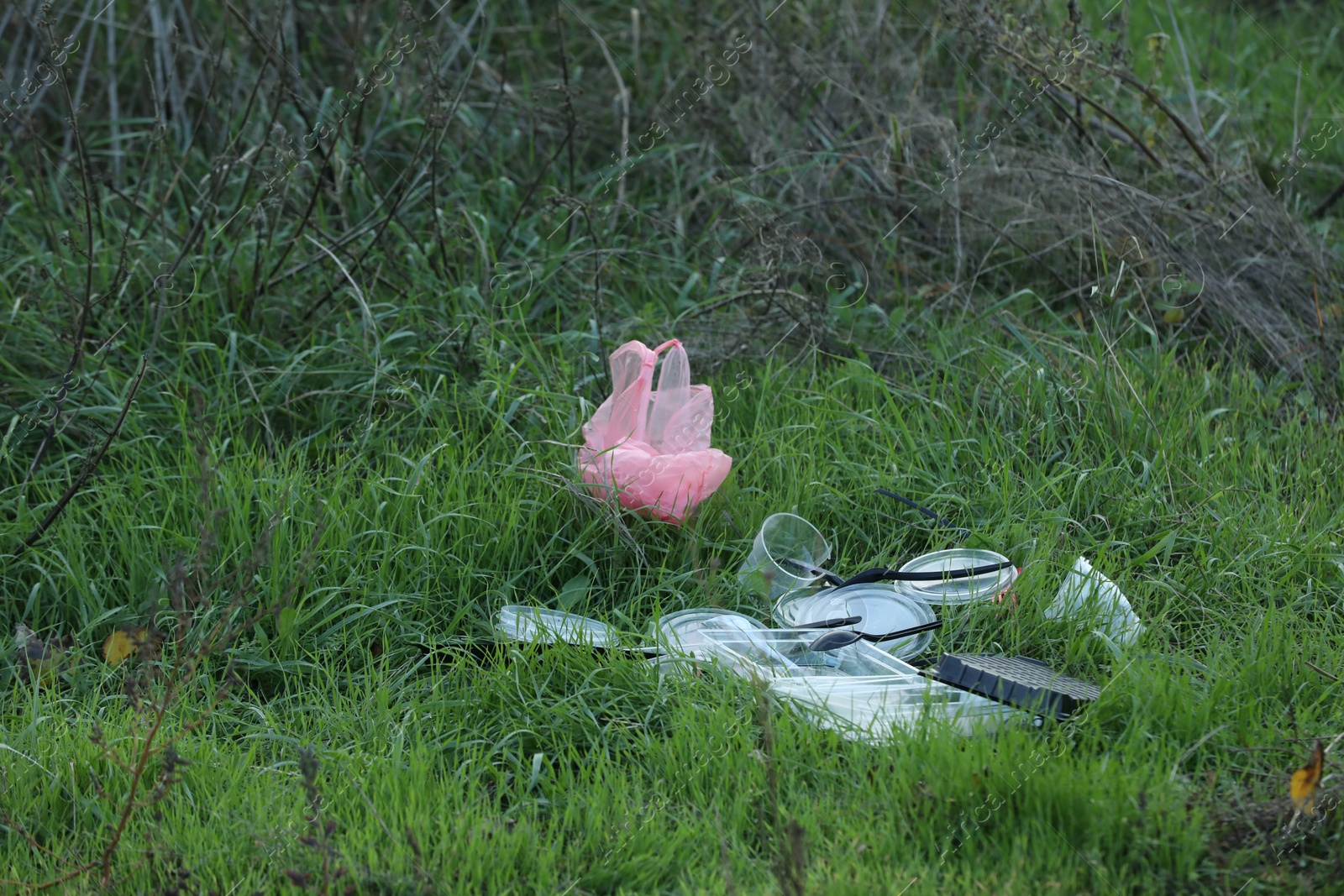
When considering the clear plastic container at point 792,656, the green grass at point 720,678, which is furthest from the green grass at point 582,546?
the clear plastic container at point 792,656

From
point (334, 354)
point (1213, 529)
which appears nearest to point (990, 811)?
point (1213, 529)

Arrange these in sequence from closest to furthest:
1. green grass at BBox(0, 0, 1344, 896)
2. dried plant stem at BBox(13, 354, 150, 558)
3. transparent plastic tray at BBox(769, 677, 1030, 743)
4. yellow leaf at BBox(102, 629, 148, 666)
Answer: green grass at BBox(0, 0, 1344, 896), transparent plastic tray at BBox(769, 677, 1030, 743), yellow leaf at BBox(102, 629, 148, 666), dried plant stem at BBox(13, 354, 150, 558)

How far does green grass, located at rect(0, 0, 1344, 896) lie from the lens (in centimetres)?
204

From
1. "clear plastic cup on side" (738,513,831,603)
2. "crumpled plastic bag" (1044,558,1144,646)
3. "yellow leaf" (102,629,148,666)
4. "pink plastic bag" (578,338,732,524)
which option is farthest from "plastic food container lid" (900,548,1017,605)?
"yellow leaf" (102,629,148,666)

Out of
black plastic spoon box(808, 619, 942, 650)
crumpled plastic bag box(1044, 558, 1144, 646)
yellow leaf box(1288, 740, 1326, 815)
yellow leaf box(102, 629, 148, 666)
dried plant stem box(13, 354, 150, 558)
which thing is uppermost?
yellow leaf box(1288, 740, 1326, 815)

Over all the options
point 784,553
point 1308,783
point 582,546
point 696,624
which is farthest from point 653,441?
point 1308,783

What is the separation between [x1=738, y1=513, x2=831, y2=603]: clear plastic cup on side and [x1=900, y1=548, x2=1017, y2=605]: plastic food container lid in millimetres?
222

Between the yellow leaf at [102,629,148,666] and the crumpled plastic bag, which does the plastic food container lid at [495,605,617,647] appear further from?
the crumpled plastic bag

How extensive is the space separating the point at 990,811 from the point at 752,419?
5.24 ft

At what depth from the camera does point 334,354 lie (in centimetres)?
367

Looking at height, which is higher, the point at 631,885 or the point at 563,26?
the point at 563,26

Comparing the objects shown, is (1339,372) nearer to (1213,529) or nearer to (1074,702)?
(1213,529)

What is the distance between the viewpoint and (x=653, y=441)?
3.06 meters

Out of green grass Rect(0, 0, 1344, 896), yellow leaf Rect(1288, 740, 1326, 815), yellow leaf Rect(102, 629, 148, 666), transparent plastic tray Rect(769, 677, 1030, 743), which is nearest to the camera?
yellow leaf Rect(1288, 740, 1326, 815)
